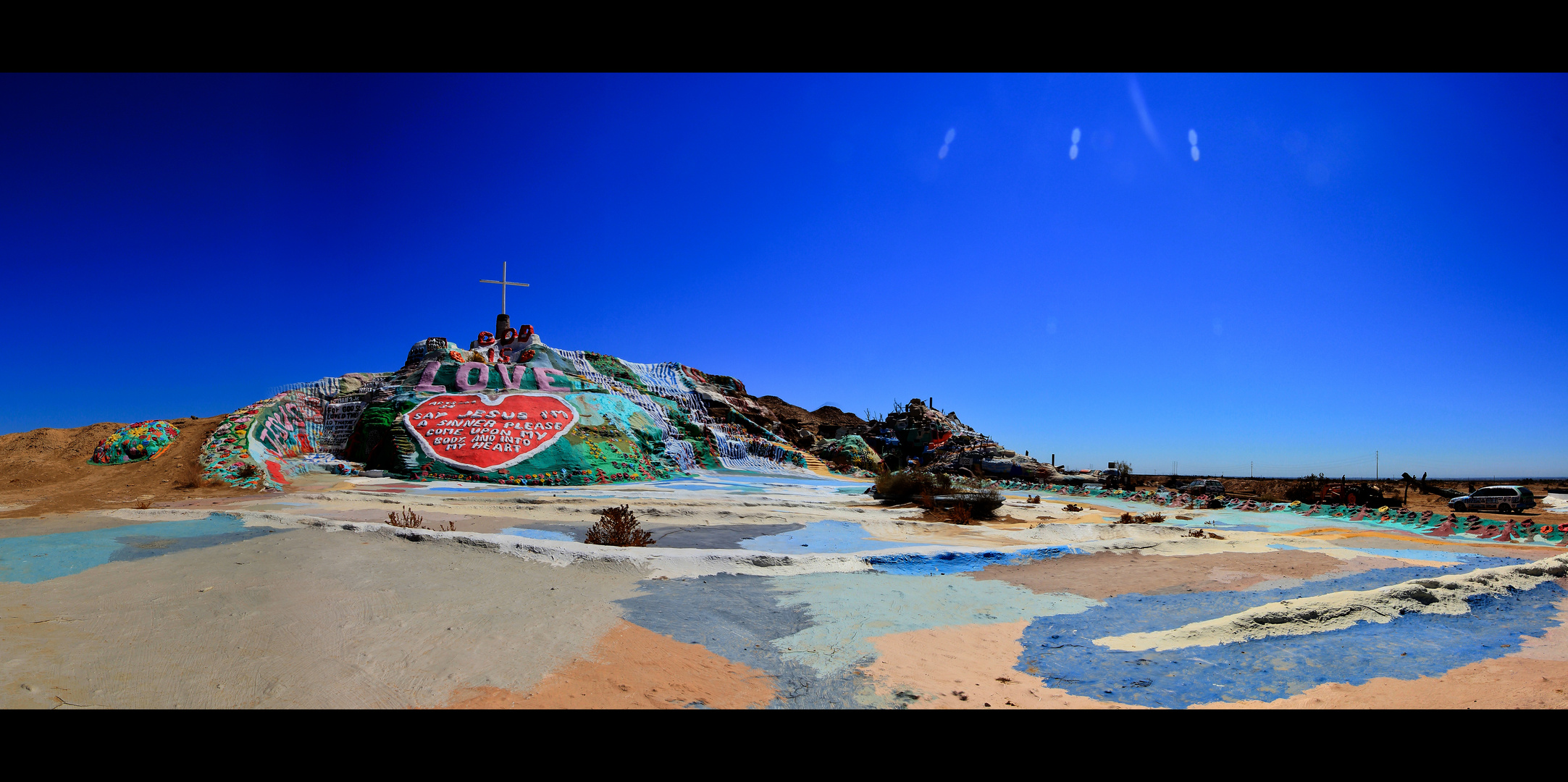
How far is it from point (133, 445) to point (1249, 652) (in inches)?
1048

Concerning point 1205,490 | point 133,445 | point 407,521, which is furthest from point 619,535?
point 1205,490

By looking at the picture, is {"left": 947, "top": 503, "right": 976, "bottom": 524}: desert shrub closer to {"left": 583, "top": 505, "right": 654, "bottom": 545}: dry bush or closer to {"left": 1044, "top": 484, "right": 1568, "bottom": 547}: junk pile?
{"left": 583, "top": 505, "right": 654, "bottom": 545}: dry bush

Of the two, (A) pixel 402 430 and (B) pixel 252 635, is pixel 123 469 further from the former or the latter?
(B) pixel 252 635

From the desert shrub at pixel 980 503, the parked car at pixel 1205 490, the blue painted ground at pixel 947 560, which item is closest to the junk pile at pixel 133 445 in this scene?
the blue painted ground at pixel 947 560

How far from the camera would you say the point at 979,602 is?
19.6 ft

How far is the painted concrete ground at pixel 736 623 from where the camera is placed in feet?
11.4

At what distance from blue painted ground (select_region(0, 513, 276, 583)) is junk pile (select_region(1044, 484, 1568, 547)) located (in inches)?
807

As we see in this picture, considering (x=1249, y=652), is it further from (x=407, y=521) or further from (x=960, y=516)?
(x=407, y=521)

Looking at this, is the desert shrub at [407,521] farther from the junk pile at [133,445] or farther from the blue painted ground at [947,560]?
the junk pile at [133,445]

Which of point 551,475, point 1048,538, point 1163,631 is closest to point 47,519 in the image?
point 551,475

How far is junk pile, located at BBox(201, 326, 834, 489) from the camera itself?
21.0 metres

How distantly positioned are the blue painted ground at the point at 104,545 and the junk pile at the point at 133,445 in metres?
13.5
